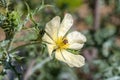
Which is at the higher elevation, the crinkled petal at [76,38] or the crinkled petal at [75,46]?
the crinkled petal at [76,38]

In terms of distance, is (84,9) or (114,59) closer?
(114,59)

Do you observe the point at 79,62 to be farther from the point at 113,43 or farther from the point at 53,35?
the point at 113,43

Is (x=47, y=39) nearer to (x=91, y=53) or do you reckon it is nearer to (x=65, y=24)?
(x=65, y=24)

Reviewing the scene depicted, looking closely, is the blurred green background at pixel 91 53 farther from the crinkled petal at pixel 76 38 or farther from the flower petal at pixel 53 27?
the flower petal at pixel 53 27

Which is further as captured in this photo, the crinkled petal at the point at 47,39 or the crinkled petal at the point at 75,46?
the crinkled petal at the point at 75,46

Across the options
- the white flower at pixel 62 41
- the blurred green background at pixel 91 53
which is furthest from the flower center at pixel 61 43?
the blurred green background at pixel 91 53

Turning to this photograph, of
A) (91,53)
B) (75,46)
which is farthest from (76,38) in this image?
(91,53)

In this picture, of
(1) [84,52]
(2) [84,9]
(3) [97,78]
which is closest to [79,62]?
(3) [97,78]
